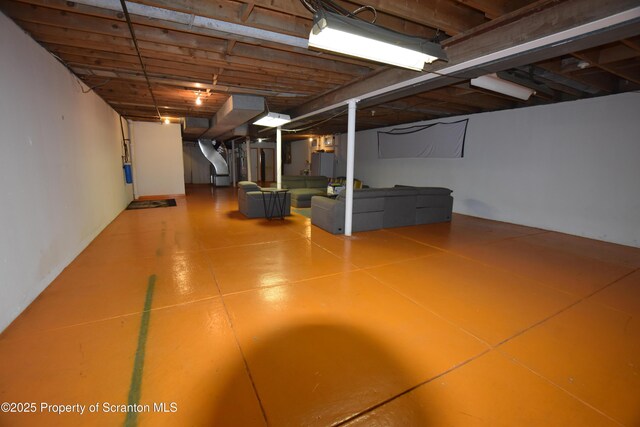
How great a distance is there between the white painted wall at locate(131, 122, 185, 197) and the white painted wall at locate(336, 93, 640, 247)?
8794 millimetres

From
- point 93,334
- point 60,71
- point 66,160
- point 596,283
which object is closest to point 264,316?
point 93,334

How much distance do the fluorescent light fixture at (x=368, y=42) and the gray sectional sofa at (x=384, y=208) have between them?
8.37 feet

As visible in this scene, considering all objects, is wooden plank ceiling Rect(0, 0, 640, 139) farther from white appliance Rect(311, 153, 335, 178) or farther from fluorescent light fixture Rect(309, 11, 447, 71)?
white appliance Rect(311, 153, 335, 178)

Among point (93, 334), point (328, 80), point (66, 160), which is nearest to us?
point (93, 334)

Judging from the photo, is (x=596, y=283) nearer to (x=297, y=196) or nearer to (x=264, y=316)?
(x=264, y=316)

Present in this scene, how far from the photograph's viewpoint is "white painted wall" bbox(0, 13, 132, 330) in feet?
7.22

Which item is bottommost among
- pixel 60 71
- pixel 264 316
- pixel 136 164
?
pixel 264 316

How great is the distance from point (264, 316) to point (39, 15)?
11.2ft

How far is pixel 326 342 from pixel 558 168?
596 cm

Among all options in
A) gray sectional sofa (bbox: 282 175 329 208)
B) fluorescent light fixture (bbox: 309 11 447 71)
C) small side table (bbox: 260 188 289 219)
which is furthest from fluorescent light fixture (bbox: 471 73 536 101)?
gray sectional sofa (bbox: 282 175 329 208)

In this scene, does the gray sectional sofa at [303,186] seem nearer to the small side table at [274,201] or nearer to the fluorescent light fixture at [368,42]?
the small side table at [274,201]

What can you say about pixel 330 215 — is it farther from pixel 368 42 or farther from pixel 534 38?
pixel 534 38

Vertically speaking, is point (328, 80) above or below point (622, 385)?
above

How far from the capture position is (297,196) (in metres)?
7.75
